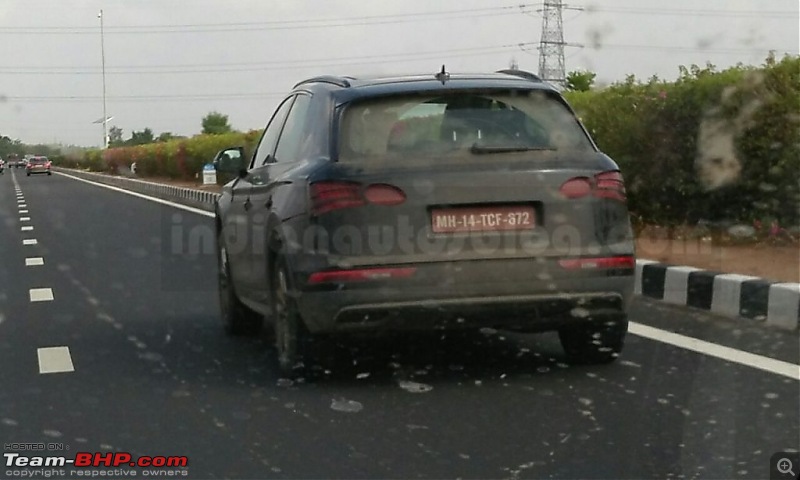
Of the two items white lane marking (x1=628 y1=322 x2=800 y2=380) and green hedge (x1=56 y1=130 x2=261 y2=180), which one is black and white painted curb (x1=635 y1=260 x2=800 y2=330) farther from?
green hedge (x1=56 y1=130 x2=261 y2=180)

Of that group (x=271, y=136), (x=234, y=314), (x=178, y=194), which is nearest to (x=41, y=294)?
(x=234, y=314)

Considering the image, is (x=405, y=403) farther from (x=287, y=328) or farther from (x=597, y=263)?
(x=597, y=263)

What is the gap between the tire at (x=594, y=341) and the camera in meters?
6.96

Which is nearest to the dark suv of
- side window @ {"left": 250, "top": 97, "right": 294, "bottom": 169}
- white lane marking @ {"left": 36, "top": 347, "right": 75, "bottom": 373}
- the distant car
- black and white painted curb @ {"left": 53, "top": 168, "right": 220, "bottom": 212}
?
side window @ {"left": 250, "top": 97, "right": 294, "bottom": 169}

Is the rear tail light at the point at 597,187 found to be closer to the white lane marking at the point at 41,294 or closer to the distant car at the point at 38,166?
the white lane marking at the point at 41,294

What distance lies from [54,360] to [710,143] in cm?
776

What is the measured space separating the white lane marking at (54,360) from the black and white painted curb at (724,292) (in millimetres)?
4481

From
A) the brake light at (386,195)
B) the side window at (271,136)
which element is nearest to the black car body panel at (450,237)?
the brake light at (386,195)

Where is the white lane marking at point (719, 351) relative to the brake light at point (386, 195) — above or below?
below

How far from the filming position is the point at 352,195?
249 inches

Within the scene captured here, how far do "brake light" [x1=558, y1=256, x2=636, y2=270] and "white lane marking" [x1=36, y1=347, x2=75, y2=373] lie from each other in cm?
280

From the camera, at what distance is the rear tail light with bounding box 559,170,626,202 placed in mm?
6438

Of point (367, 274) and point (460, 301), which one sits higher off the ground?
point (367, 274)

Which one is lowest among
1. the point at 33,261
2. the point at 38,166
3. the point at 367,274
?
the point at 38,166
